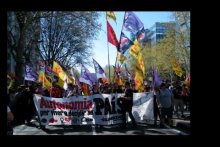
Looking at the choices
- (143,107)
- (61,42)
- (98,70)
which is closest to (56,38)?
(61,42)

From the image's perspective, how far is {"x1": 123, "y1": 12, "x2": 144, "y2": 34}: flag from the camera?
45.3ft

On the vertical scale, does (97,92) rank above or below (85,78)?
below

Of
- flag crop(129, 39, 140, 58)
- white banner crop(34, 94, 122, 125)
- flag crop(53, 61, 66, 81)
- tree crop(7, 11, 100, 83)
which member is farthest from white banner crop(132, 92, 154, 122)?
tree crop(7, 11, 100, 83)

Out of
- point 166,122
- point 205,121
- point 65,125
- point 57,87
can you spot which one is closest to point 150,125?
point 166,122

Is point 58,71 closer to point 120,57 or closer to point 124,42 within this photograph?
point 120,57

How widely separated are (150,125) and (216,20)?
25.3 ft

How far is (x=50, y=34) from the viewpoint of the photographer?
139ft

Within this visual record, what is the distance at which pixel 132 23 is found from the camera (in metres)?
13.9

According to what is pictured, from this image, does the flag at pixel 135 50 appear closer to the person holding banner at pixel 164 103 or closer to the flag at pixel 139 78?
the flag at pixel 139 78

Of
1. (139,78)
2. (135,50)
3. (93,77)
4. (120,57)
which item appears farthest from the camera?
(93,77)

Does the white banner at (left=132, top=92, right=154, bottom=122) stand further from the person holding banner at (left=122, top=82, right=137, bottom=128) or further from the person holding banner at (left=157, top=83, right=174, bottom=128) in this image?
the person holding banner at (left=122, top=82, right=137, bottom=128)

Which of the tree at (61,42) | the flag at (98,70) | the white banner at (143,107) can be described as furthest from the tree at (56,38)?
the white banner at (143,107)

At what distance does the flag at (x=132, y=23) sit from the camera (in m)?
13.8
